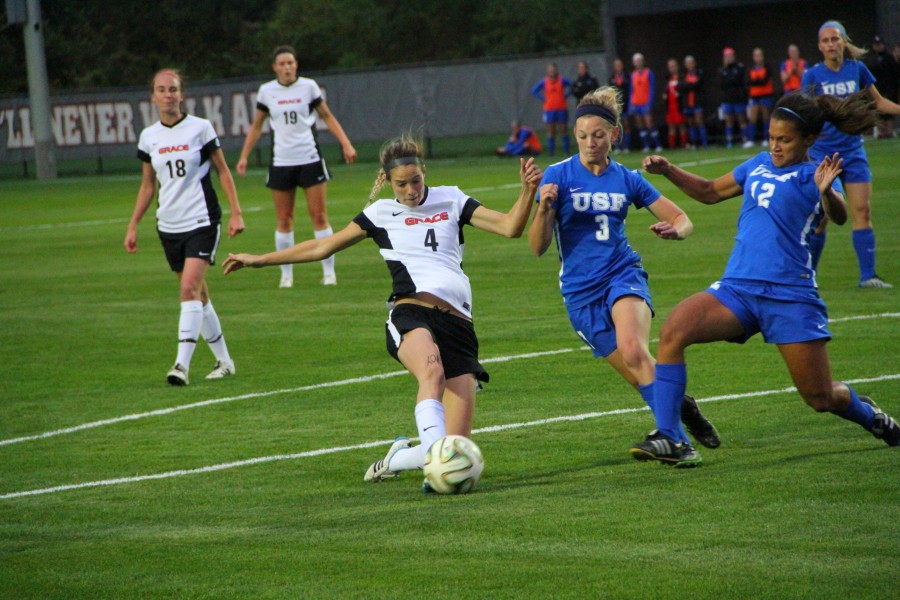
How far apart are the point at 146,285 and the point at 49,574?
11.1m

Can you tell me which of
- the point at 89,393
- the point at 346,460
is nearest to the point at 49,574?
the point at 346,460

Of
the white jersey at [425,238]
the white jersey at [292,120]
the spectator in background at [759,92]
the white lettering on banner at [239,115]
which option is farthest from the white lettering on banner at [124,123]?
the white jersey at [425,238]

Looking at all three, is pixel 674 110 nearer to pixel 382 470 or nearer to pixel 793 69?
pixel 793 69

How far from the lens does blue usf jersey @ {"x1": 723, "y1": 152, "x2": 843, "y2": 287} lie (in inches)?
265

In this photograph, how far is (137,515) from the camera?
21.3ft

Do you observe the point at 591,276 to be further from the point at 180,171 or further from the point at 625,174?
the point at 180,171

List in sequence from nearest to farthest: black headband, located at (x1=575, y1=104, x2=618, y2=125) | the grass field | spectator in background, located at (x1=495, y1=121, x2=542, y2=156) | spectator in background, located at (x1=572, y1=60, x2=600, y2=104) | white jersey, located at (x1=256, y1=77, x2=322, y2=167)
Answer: the grass field → black headband, located at (x1=575, y1=104, x2=618, y2=125) → white jersey, located at (x1=256, y1=77, x2=322, y2=167) → spectator in background, located at (x1=572, y1=60, x2=600, y2=104) → spectator in background, located at (x1=495, y1=121, x2=542, y2=156)

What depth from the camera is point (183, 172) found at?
10.7 metres

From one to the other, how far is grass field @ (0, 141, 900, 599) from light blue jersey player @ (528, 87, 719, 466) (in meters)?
0.52

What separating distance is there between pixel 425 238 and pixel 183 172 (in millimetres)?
3998

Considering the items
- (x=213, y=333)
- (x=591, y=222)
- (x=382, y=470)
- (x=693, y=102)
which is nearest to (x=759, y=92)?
(x=693, y=102)

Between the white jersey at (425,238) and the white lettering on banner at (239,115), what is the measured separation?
1391 inches

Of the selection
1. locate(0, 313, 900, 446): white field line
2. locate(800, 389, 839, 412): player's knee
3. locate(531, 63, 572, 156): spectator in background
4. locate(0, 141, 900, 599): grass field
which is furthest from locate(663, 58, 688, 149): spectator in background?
locate(800, 389, 839, 412): player's knee

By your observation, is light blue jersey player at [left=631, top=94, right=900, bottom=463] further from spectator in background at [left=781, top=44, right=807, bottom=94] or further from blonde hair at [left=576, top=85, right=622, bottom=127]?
spectator in background at [left=781, top=44, right=807, bottom=94]
